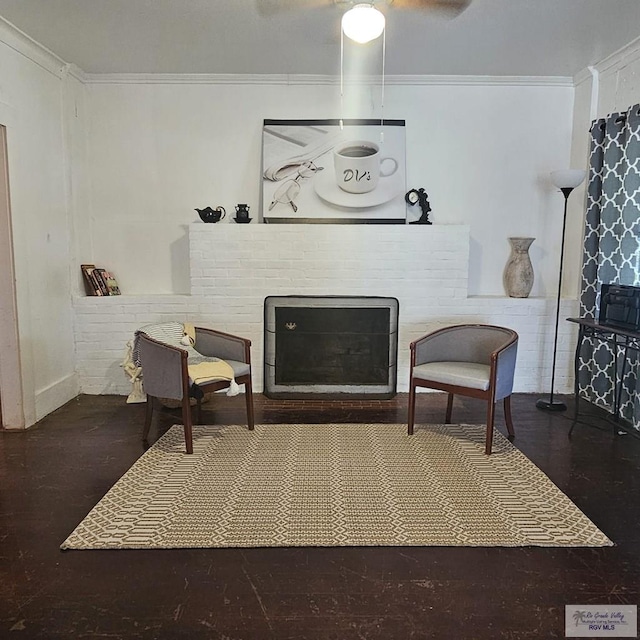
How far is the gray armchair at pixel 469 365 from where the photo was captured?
314cm

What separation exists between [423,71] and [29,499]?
3960 mm

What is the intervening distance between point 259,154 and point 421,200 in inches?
55.2

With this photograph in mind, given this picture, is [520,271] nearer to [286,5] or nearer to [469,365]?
[469,365]

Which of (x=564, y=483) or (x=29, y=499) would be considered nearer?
(x=29, y=499)

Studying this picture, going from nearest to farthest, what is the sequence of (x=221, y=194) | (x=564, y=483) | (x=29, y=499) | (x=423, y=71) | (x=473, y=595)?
(x=473, y=595), (x=29, y=499), (x=564, y=483), (x=423, y=71), (x=221, y=194)

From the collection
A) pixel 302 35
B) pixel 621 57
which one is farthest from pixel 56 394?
pixel 621 57

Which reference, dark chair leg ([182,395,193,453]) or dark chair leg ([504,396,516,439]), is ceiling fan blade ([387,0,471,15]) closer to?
dark chair leg ([504,396,516,439])

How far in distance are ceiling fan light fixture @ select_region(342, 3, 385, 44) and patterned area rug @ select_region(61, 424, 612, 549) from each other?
2265 millimetres

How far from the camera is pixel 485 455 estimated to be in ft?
10.3

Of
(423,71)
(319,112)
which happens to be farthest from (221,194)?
(423,71)

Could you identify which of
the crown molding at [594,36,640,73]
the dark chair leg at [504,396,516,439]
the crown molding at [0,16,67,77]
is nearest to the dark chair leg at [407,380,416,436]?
the dark chair leg at [504,396,516,439]

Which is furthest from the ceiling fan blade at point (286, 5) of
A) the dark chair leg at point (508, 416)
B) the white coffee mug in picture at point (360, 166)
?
the dark chair leg at point (508, 416)

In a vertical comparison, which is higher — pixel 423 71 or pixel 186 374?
pixel 423 71

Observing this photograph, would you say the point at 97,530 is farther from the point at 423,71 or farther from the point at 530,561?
the point at 423,71
